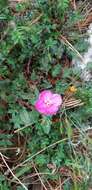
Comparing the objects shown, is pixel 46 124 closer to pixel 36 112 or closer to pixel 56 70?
pixel 36 112

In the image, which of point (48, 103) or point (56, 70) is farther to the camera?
point (56, 70)

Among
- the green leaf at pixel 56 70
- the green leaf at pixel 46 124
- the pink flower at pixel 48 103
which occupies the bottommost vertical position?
the green leaf at pixel 46 124

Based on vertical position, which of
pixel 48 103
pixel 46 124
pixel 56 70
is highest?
pixel 56 70

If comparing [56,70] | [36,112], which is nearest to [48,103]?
[36,112]

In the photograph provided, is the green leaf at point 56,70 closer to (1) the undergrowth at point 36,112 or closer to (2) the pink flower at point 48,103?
(1) the undergrowth at point 36,112

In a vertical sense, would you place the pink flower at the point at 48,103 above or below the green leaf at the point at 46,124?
above

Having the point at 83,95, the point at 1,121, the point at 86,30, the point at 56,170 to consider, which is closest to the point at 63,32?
the point at 86,30

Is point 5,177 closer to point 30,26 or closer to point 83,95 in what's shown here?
point 83,95

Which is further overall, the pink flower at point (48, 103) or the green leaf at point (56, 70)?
the green leaf at point (56, 70)

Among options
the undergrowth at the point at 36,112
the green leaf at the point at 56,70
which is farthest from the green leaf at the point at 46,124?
→ the green leaf at the point at 56,70
